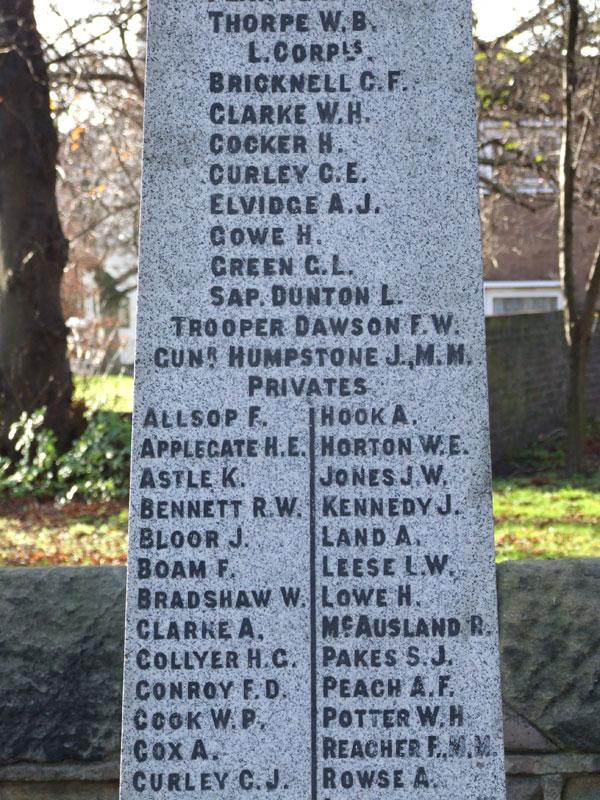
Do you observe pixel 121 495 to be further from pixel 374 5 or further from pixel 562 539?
pixel 374 5

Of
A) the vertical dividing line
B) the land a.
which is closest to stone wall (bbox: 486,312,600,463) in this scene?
the land a.

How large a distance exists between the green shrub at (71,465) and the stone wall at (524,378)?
4.78 metres

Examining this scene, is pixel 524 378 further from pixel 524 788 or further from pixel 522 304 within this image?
pixel 524 788

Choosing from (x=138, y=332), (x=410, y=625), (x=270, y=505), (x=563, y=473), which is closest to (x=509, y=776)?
(x=410, y=625)

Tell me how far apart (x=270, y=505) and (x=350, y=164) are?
3.30 feet

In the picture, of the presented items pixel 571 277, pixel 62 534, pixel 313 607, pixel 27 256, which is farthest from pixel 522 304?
pixel 313 607

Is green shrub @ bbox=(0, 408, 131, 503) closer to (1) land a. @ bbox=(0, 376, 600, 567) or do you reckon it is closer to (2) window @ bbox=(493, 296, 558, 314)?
(1) land a. @ bbox=(0, 376, 600, 567)

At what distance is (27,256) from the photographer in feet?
34.3

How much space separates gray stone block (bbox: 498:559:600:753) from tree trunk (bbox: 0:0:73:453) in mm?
8077

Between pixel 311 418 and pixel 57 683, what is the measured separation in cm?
119

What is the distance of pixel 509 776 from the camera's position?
3.21m

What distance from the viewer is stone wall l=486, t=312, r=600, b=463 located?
13156 millimetres

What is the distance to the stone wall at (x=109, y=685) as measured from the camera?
316cm

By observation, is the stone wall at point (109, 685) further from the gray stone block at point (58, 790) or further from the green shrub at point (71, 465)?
the green shrub at point (71, 465)
